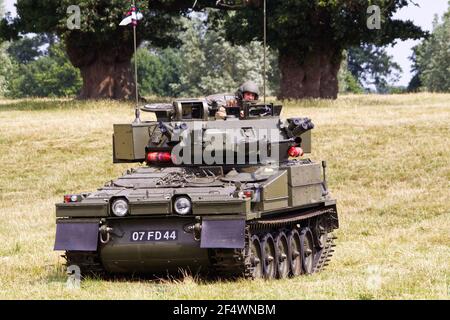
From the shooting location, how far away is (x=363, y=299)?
44.2 ft

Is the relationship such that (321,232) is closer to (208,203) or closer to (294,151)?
(294,151)

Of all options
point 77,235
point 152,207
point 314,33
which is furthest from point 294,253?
point 314,33

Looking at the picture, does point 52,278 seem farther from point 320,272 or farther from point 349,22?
point 349,22

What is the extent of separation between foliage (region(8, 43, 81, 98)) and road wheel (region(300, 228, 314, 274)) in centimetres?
9509

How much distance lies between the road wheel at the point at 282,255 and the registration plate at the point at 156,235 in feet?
6.36

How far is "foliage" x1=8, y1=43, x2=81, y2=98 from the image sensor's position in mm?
116312

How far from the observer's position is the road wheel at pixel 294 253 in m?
18.0

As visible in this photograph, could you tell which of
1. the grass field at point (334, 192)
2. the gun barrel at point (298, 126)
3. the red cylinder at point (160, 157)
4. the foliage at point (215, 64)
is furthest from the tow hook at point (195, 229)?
the foliage at point (215, 64)

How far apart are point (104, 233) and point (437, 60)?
97520mm

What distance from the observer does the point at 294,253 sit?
18.3 m

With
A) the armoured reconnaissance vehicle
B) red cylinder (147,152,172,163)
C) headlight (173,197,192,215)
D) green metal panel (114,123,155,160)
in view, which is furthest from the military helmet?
headlight (173,197,192,215)

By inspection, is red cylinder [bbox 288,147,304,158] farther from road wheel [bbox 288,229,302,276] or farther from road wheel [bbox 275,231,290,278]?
road wheel [bbox 275,231,290,278]

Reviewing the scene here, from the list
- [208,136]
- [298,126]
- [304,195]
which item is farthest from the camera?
[298,126]

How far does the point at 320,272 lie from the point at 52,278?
13.7 ft
